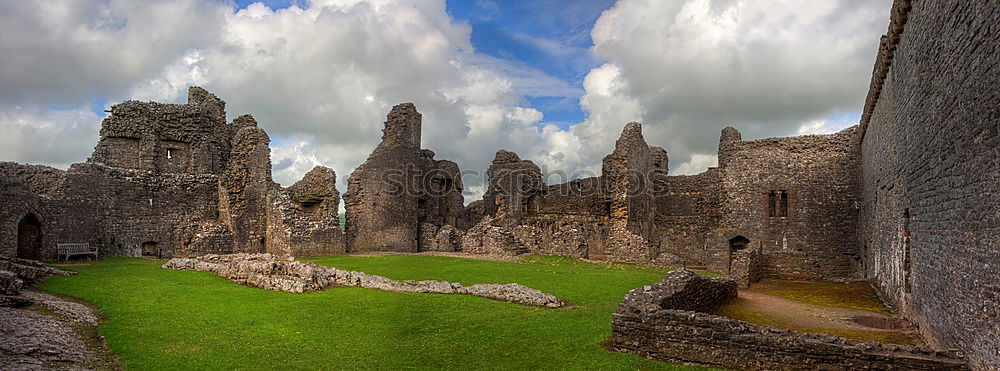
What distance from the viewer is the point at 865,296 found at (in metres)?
16.2

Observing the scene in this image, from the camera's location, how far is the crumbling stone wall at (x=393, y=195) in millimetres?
31531

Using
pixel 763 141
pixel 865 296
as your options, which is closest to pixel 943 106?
pixel 865 296

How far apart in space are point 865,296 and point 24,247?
27.7m

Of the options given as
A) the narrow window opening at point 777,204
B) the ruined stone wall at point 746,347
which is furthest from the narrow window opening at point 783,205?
the ruined stone wall at point 746,347

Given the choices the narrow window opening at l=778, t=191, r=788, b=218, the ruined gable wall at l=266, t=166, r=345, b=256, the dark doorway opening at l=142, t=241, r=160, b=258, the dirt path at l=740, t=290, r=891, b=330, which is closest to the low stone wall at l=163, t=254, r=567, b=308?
the dirt path at l=740, t=290, r=891, b=330

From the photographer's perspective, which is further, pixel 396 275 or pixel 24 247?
pixel 24 247

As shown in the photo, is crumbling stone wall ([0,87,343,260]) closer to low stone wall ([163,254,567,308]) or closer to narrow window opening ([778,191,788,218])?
low stone wall ([163,254,567,308])

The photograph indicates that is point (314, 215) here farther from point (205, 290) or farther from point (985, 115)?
point (985, 115)

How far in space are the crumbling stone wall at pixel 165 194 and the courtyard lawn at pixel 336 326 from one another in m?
7.16

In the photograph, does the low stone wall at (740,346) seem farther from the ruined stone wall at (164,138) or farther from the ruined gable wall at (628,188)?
the ruined stone wall at (164,138)

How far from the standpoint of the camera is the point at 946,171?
832 cm

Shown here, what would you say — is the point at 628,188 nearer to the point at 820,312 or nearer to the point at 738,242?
the point at 738,242

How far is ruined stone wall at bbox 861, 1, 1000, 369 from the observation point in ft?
21.6

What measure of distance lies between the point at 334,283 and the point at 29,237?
13277mm
